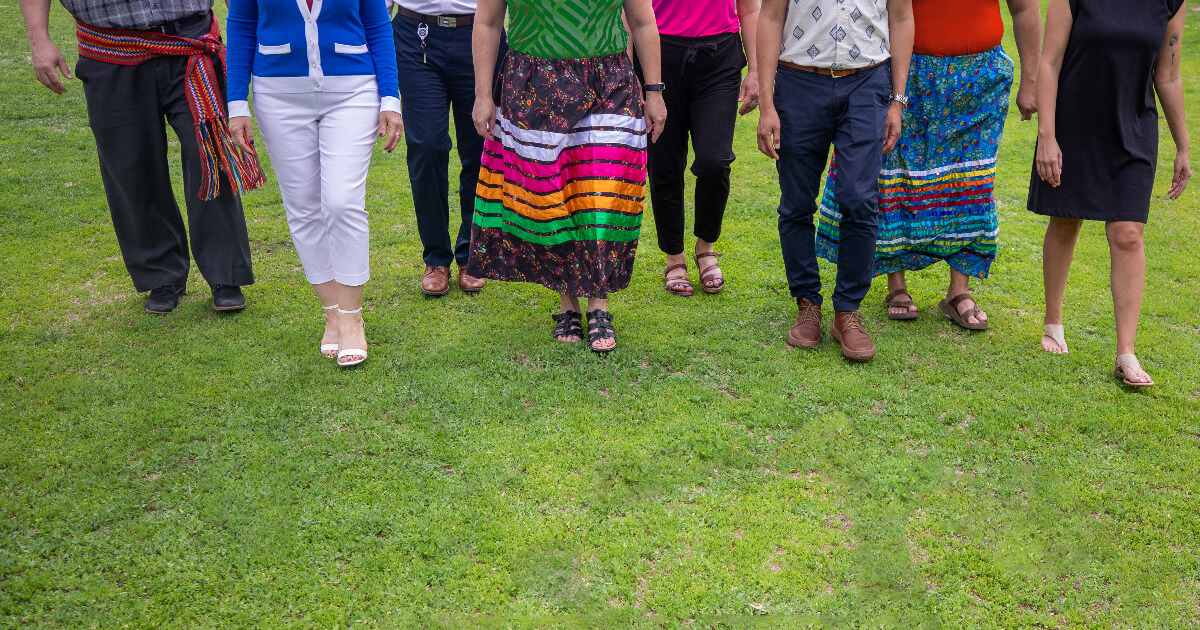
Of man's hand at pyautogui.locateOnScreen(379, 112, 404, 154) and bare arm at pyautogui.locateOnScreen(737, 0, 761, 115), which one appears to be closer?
man's hand at pyautogui.locateOnScreen(379, 112, 404, 154)

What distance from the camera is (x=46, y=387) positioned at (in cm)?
423

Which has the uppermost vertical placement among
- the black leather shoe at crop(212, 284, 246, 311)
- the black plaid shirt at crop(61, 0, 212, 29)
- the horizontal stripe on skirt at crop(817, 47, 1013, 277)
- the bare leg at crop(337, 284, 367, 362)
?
the black plaid shirt at crop(61, 0, 212, 29)

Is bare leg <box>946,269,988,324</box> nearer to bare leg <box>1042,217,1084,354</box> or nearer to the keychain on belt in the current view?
bare leg <box>1042,217,1084,354</box>

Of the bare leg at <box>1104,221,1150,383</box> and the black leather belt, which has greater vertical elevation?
the black leather belt

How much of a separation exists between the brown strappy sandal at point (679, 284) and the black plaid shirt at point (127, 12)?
2907 millimetres

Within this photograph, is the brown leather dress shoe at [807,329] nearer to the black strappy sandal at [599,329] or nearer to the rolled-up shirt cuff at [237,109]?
the black strappy sandal at [599,329]

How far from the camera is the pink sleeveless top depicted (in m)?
4.87

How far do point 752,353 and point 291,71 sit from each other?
2491mm

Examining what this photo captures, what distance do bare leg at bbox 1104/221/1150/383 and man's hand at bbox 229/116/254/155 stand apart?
3907 mm

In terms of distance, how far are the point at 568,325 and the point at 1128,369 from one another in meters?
2.61

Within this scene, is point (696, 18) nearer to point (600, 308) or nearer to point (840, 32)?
point (840, 32)

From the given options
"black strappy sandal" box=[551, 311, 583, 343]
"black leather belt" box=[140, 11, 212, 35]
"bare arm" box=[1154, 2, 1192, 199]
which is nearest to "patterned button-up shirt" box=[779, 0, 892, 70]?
"bare arm" box=[1154, 2, 1192, 199]

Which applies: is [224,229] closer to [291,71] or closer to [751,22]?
[291,71]

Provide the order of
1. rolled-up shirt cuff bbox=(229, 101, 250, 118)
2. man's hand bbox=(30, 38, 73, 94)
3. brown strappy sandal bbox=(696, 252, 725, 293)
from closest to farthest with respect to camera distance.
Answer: rolled-up shirt cuff bbox=(229, 101, 250, 118)
man's hand bbox=(30, 38, 73, 94)
brown strappy sandal bbox=(696, 252, 725, 293)
